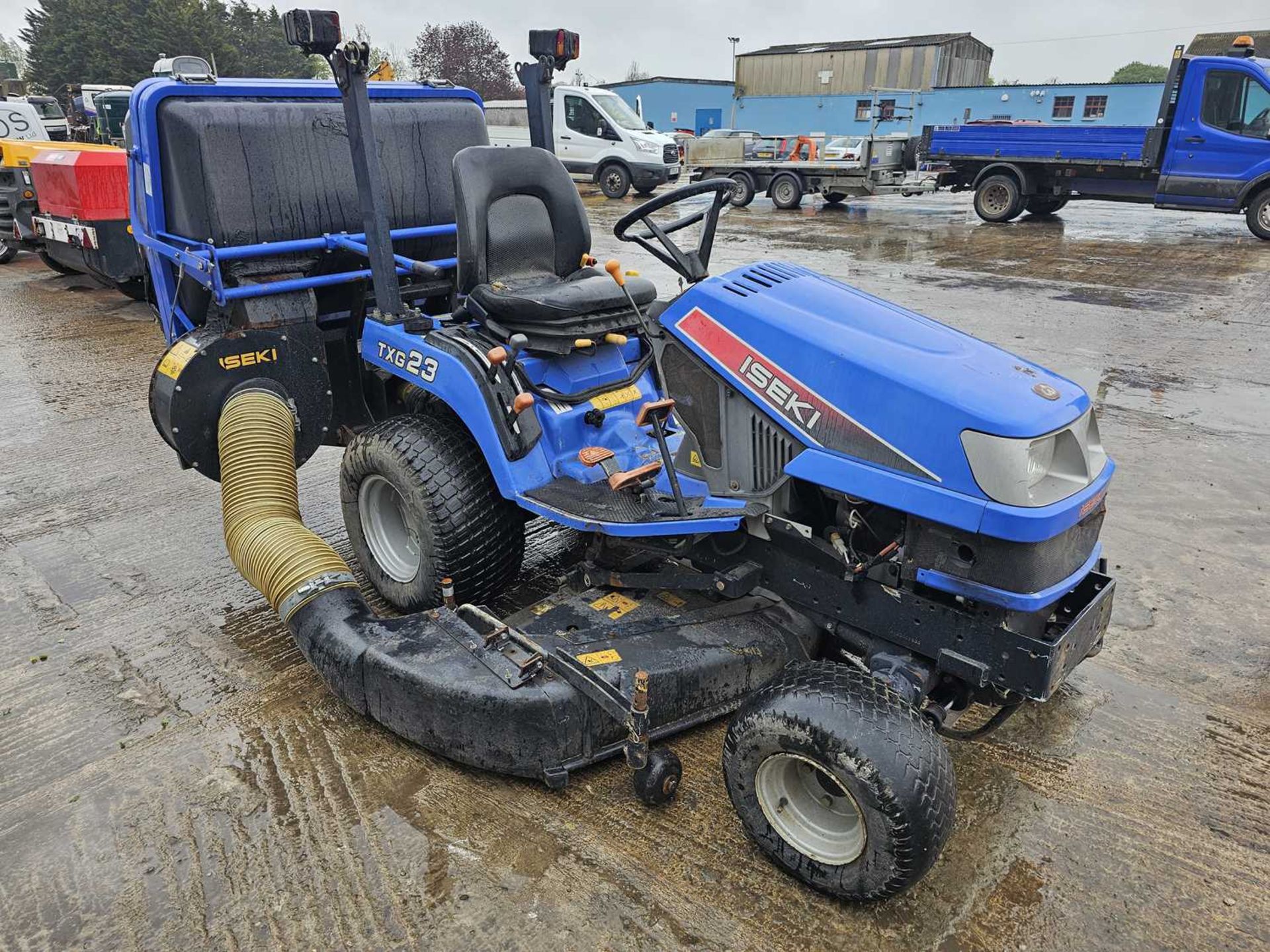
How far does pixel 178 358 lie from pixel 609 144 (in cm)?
1504

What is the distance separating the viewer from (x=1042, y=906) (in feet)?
6.87

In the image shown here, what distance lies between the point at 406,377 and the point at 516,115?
18.1 metres

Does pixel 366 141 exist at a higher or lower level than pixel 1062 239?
higher

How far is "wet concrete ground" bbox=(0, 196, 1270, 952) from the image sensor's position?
2.04 metres

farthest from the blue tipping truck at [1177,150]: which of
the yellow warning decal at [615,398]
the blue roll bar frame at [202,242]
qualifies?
the yellow warning decal at [615,398]

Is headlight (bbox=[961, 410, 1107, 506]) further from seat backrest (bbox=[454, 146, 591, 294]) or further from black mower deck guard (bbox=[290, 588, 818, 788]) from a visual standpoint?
seat backrest (bbox=[454, 146, 591, 294])

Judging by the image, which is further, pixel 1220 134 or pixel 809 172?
pixel 809 172

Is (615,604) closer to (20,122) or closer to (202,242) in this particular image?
(202,242)

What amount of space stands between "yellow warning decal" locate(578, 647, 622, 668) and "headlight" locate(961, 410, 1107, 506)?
3.47 feet

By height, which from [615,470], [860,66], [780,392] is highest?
[860,66]

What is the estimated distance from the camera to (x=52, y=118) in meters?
13.9

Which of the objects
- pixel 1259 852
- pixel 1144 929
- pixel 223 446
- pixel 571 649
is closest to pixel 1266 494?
pixel 1259 852

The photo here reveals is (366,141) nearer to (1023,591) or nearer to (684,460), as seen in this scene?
(684,460)

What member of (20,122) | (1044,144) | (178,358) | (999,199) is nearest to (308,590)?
(178,358)
